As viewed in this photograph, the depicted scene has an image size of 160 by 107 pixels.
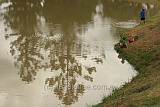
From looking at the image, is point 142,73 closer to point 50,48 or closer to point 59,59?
point 59,59

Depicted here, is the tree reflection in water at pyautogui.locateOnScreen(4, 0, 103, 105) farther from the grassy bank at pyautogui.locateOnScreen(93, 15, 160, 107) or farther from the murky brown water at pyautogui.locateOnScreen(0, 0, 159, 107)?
the grassy bank at pyautogui.locateOnScreen(93, 15, 160, 107)

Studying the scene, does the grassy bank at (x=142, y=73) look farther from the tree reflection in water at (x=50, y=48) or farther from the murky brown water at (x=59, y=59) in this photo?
the tree reflection in water at (x=50, y=48)

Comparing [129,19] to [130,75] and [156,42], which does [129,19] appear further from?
[130,75]

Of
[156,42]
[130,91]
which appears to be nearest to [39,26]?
[156,42]

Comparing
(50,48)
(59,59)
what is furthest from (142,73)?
(50,48)

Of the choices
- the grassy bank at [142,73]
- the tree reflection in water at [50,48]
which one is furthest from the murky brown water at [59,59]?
the grassy bank at [142,73]

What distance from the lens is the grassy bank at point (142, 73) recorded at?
445 inches

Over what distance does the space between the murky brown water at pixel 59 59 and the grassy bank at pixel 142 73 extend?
0.80 metres

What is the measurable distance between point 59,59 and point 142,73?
658 cm

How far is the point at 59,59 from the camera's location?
20.3 m

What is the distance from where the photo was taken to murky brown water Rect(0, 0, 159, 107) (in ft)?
48.9

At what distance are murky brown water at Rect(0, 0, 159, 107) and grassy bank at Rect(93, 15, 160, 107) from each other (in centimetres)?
80

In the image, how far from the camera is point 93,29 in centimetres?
3005

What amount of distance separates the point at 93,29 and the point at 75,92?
51.9 feet
